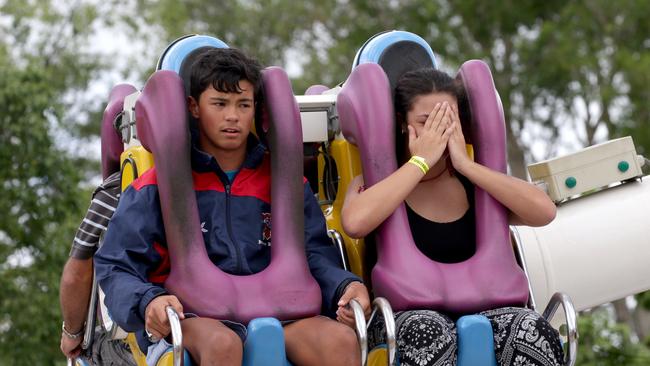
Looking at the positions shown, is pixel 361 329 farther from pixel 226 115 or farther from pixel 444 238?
pixel 226 115

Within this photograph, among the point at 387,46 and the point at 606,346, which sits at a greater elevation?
the point at 387,46

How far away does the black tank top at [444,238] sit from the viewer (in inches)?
169

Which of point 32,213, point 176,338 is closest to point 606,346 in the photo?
point 32,213

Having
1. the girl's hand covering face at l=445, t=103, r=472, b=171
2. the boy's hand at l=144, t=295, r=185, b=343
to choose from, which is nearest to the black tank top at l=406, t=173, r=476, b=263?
the girl's hand covering face at l=445, t=103, r=472, b=171

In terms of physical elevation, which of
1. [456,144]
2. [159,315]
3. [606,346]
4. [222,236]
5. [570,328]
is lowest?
[606,346]

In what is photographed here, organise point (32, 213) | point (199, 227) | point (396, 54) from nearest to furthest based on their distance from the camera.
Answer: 1. point (199, 227)
2. point (396, 54)
3. point (32, 213)

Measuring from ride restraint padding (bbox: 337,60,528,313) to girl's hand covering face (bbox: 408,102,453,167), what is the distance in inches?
4.0

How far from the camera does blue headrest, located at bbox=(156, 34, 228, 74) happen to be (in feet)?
15.4

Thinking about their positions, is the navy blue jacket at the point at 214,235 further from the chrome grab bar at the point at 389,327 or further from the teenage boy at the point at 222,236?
the chrome grab bar at the point at 389,327

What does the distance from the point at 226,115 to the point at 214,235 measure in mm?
429

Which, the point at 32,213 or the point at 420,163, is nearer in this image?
the point at 420,163

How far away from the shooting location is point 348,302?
156 inches

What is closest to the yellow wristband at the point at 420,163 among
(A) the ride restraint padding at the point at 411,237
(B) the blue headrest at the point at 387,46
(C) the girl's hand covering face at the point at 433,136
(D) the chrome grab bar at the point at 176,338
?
(C) the girl's hand covering face at the point at 433,136

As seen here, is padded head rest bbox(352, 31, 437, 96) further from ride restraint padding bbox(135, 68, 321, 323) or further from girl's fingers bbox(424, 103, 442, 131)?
ride restraint padding bbox(135, 68, 321, 323)
